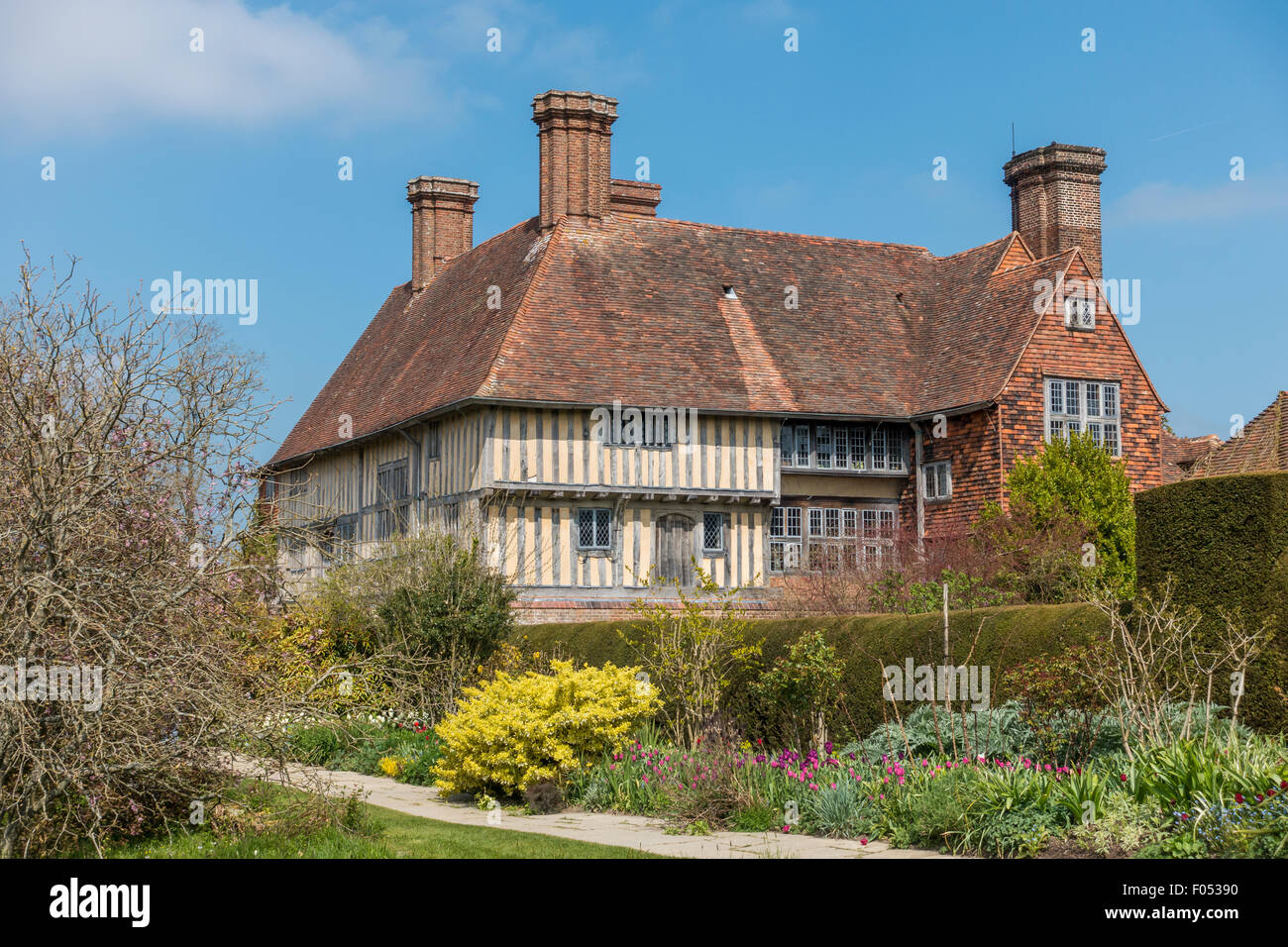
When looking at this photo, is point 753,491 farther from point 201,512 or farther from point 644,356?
point 201,512

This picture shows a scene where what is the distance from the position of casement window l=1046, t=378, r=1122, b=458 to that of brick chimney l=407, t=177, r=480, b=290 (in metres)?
17.0

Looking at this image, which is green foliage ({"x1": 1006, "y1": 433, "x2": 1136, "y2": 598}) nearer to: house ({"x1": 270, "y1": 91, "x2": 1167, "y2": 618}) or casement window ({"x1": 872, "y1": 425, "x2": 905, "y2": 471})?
house ({"x1": 270, "y1": 91, "x2": 1167, "y2": 618})

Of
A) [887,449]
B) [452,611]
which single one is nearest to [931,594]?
[452,611]

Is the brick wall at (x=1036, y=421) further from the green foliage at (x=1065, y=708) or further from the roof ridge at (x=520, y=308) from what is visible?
the green foliage at (x=1065, y=708)

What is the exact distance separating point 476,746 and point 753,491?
15091 mm

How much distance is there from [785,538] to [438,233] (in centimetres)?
1472

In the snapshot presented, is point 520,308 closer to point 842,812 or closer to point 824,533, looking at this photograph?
point 824,533

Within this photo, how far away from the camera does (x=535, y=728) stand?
13211 mm

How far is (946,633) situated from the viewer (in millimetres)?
12906

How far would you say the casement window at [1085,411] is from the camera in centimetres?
2820

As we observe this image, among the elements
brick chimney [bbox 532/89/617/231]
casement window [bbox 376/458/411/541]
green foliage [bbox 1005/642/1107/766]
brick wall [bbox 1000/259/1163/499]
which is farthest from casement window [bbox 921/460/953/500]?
green foliage [bbox 1005/642/1107/766]

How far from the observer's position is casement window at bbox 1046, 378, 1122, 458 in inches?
1110

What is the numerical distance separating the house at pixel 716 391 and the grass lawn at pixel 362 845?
45.9 ft

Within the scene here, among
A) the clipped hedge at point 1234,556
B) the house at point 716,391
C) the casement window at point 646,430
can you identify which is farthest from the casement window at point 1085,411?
the clipped hedge at point 1234,556
